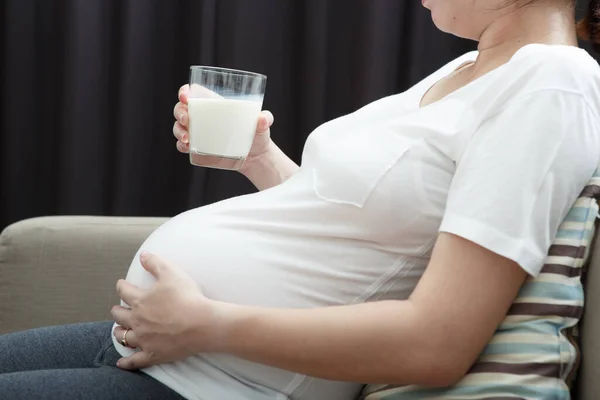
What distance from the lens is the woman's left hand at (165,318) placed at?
2.89 feet

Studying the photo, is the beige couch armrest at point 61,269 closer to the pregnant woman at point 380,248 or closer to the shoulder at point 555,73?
the pregnant woman at point 380,248

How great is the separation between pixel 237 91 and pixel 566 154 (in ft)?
1.59

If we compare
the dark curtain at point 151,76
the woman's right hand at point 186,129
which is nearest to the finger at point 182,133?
the woman's right hand at point 186,129

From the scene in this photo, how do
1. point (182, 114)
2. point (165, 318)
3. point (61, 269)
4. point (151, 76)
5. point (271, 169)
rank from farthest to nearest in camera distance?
point (151, 76) < point (61, 269) < point (271, 169) < point (182, 114) < point (165, 318)

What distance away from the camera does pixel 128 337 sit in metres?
0.97

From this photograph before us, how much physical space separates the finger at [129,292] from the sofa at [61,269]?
1.65ft

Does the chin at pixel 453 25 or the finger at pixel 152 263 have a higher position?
the chin at pixel 453 25

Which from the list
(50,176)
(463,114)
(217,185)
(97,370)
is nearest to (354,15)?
(217,185)

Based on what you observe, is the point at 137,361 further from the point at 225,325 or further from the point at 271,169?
the point at 271,169

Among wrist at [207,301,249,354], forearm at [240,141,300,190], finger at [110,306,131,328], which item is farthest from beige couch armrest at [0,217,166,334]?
wrist at [207,301,249,354]

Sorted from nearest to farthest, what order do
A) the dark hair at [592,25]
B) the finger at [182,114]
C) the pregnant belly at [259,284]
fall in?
the pregnant belly at [259,284], the dark hair at [592,25], the finger at [182,114]

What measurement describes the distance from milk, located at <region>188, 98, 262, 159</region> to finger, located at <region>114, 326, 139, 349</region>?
286 millimetres

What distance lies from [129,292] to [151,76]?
1305mm

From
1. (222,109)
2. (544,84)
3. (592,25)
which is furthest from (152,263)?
(592,25)
